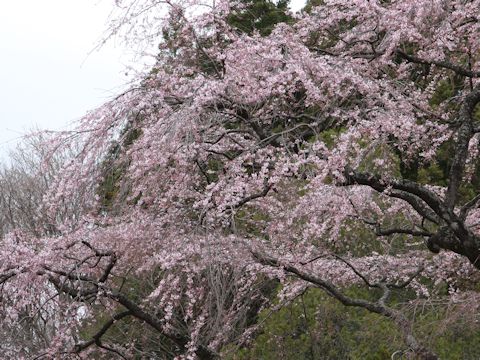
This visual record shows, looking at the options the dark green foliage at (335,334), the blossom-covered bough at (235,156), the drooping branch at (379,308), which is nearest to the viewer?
the blossom-covered bough at (235,156)

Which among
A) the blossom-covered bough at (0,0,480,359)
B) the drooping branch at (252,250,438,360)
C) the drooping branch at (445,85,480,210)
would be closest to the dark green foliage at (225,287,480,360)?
the drooping branch at (252,250,438,360)

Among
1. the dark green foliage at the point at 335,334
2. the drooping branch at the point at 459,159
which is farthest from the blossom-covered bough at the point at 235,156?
the dark green foliage at the point at 335,334

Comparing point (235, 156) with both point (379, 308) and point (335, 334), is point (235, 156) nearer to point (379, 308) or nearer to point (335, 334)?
point (379, 308)

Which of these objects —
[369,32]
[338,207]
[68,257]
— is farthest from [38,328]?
[369,32]

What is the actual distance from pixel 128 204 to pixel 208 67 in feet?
3.78

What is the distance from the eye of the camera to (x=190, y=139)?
11.7 feet

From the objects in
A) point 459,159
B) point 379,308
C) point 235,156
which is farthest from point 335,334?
point 459,159

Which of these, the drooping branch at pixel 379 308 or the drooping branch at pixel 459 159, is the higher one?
the drooping branch at pixel 459 159

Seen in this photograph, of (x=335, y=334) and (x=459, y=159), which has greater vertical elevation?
(x=459, y=159)

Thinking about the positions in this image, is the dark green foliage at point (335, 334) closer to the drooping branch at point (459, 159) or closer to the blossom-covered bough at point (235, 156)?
the blossom-covered bough at point (235, 156)

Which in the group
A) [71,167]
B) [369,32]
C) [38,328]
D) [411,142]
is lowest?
[38,328]

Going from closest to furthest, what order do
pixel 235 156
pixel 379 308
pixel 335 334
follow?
pixel 235 156, pixel 379 308, pixel 335 334

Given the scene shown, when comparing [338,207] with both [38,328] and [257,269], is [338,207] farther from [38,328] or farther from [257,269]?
[38,328]

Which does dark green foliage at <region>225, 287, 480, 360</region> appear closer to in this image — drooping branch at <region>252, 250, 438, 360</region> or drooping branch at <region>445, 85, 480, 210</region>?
drooping branch at <region>252, 250, 438, 360</region>
